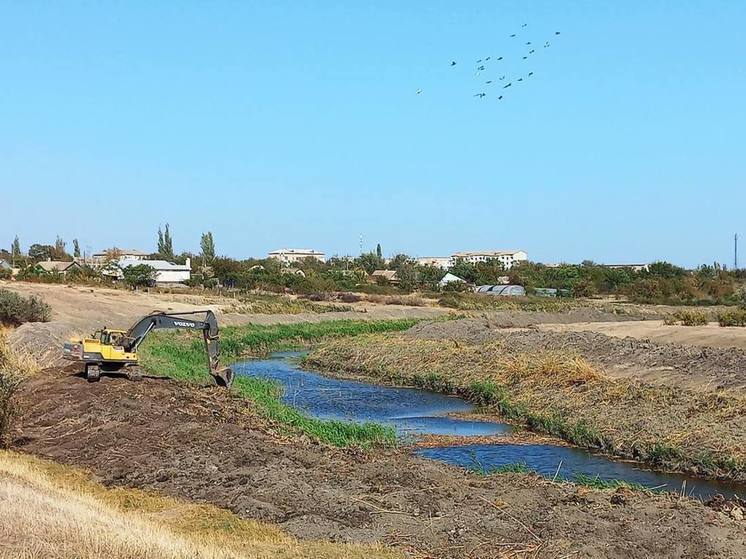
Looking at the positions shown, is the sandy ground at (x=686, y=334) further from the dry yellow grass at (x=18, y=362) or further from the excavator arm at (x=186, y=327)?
the dry yellow grass at (x=18, y=362)

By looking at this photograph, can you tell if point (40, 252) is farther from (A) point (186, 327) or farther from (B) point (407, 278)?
(A) point (186, 327)

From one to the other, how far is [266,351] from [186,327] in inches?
932

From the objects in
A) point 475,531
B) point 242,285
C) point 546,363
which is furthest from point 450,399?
point 242,285

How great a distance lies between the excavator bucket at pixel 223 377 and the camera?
2412cm

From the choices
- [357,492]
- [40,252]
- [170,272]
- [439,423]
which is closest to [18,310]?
[439,423]

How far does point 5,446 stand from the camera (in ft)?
57.9

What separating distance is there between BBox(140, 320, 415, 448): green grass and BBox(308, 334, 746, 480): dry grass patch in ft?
16.8

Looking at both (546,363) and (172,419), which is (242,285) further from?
(172,419)

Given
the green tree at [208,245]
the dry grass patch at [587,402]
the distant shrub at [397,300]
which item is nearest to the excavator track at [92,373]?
the dry grass patch at [587,402]

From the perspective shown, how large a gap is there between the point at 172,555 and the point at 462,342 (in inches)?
1267

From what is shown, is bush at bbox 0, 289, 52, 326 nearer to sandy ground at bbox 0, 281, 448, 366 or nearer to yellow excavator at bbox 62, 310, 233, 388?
sandy ground at bbox 0, 281, 448, 366

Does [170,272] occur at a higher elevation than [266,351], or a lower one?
higher

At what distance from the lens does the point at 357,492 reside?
13203mm

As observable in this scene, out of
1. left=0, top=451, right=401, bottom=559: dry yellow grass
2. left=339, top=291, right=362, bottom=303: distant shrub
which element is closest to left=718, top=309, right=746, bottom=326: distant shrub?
left=0, top=451, right=401, bottom=559: dry yellow grass
